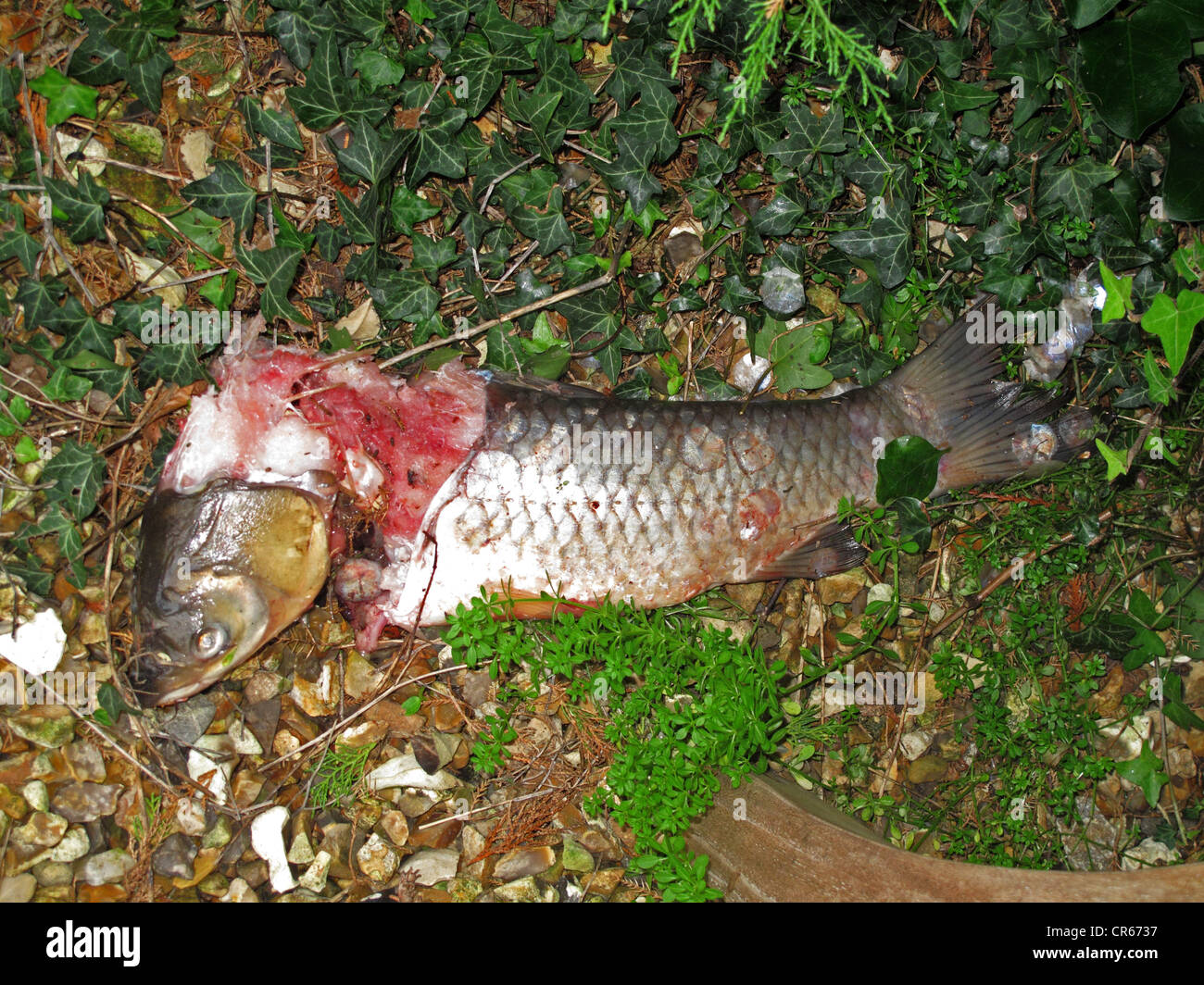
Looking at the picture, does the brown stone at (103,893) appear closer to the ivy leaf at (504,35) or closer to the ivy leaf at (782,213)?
the ivy leaf at (504,35)

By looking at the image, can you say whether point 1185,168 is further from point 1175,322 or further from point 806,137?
point 806,137

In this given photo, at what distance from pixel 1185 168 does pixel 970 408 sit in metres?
1.32

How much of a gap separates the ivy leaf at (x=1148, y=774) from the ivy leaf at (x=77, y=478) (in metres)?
4.67

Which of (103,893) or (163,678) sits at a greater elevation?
(163,678)

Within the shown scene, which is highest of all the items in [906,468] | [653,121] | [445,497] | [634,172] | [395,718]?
[653,121]

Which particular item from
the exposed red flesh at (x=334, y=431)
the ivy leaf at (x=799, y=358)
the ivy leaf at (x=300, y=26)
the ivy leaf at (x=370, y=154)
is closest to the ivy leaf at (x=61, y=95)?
the ivy leaf at (x=300, y=26)

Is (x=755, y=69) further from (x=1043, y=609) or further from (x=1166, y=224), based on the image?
(x=1043, y=609)

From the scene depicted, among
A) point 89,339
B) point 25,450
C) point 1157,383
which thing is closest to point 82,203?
point 89,339

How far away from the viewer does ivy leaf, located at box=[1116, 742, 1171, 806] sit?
11.8ft

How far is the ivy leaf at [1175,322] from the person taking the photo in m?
3.17

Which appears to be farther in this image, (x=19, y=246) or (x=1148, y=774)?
(x=1148, y=774)

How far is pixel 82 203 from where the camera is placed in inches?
130

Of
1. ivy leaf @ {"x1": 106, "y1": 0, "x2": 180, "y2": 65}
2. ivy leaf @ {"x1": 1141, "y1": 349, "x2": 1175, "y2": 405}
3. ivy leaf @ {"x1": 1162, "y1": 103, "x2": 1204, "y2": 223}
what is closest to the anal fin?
ivy leaf @ {"x1": 1141, "y1": 349, "x2": 1175, "y2": 405}

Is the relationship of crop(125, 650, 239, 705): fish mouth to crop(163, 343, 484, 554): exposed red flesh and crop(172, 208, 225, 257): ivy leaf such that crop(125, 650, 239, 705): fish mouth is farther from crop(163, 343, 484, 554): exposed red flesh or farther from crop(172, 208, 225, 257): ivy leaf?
crop(172, 208, 225, 257): ivy leaf
